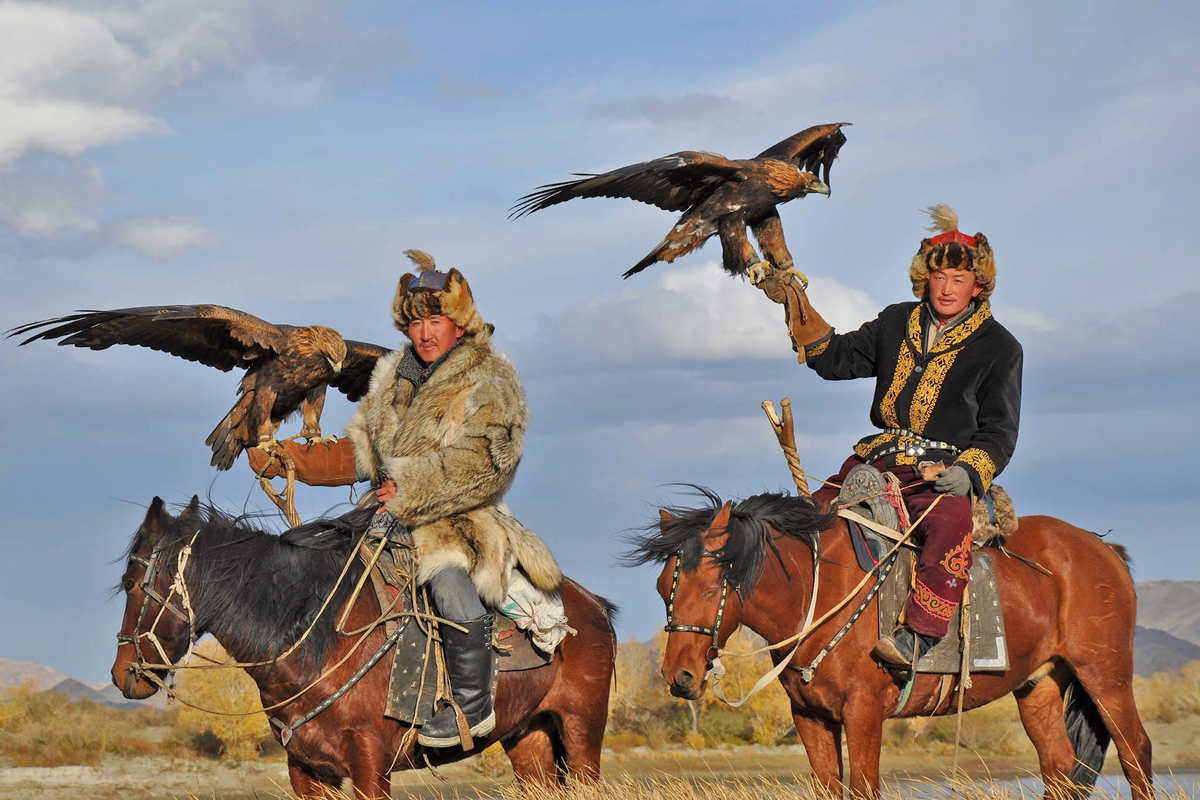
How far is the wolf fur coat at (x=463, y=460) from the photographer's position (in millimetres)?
5734

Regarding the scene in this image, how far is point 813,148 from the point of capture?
331 inches

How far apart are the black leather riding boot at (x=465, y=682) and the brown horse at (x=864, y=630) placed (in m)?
0.85

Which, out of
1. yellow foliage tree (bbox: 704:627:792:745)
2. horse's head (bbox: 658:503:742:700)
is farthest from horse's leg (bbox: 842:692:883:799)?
yellow foliage tree (bbox: 704:627:792:745)

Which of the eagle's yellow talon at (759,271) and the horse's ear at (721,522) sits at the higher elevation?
the eagle's yellow talon at (759,271)

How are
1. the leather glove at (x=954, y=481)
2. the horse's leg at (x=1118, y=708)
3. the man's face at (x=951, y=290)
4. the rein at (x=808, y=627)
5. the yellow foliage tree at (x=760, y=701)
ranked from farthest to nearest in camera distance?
the yellow foliage tree at (x=760, y=701), the horse's leg at (x=1118, y=708), the man's face at (x=951, y=290), the leather glove at (x=954, y=481), the rein at (x=808, y=627)

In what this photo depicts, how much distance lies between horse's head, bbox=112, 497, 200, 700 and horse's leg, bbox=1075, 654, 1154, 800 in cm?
467

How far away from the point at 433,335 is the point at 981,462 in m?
2.75

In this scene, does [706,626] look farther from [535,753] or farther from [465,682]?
[535,753]

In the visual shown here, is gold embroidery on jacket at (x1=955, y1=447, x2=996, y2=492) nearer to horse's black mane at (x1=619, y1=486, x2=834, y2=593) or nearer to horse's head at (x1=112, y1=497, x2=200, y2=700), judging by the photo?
horse's black mane at (x1=619, y1=486, x2=834, y2=593)

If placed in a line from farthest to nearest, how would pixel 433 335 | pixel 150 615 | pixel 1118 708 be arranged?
1. pixel 1118 708
2. pixel 433 335
3. pixel 150 615

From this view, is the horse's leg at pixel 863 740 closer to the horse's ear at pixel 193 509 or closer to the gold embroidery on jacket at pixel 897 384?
the gold embroidery on jacket at pixel 897 384

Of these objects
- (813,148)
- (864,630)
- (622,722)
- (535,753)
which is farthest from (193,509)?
(622,722)

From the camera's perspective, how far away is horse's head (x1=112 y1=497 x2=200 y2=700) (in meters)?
5.41

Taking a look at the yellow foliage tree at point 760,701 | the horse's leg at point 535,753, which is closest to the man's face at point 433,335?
the horse's leg at point 535,753
